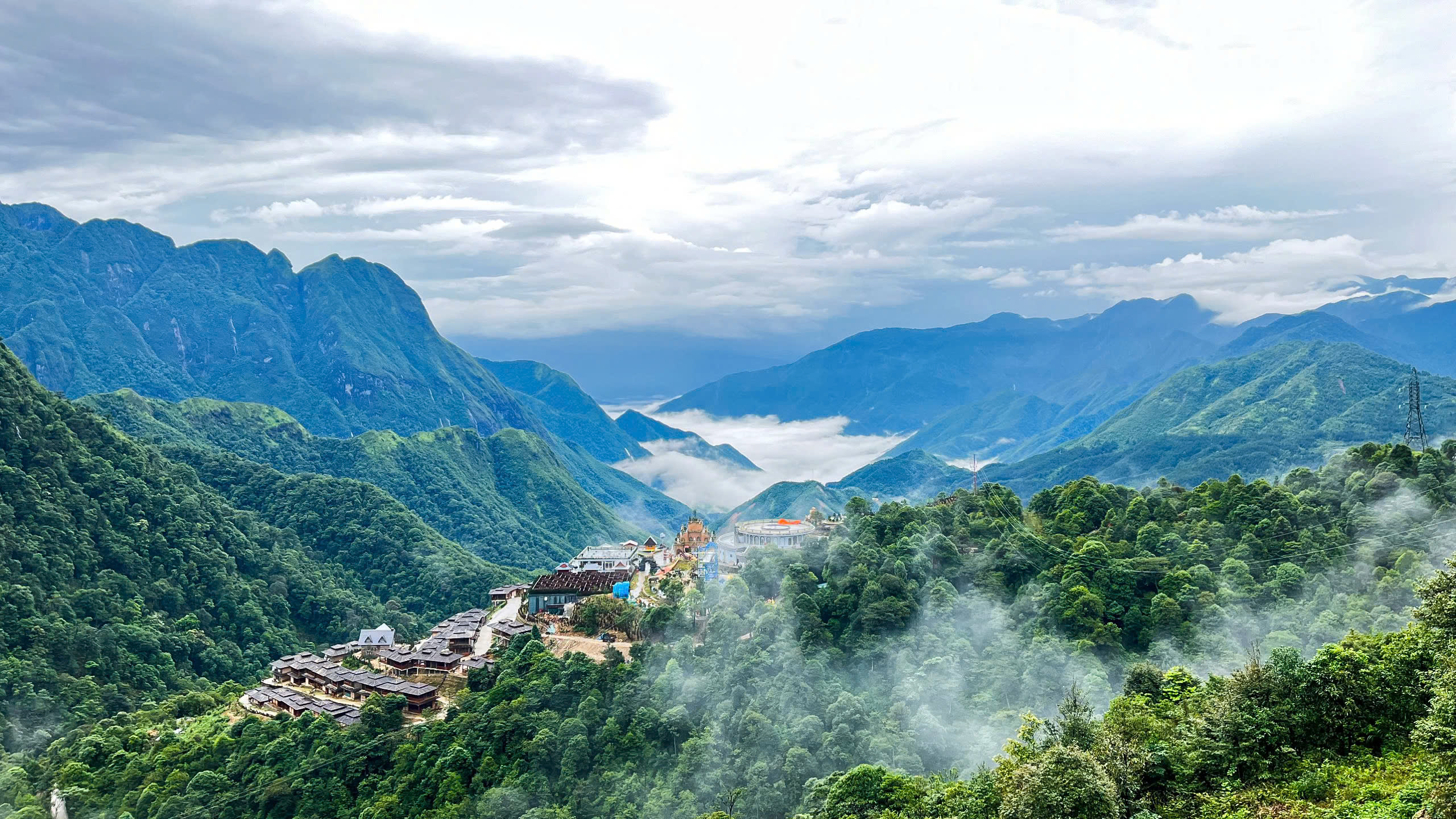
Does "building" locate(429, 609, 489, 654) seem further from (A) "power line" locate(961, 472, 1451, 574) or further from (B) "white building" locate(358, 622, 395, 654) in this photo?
(A) "power line" locate(961, 472, 1451, 574)

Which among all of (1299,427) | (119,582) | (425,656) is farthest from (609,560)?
(1299,427)

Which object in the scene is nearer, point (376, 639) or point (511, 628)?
point (511, 628)

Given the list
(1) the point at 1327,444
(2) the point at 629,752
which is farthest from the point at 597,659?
(1) the point at 1327,444

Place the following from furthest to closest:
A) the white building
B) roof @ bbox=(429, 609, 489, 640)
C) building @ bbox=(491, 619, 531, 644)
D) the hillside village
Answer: the white building → roof @ bbox=(429, 609, 489, 640) → building @ bbox=(491, 619, 531, 644) → the hillside village

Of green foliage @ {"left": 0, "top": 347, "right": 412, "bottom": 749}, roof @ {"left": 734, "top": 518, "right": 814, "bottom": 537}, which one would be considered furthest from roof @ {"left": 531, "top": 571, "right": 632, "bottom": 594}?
green foliage @ {"left": 0, "top": 347, "right": 412, "bottom": 749}

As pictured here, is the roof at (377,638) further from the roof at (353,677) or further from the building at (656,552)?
the building at (656,552)

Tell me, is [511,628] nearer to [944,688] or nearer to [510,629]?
[510,629]

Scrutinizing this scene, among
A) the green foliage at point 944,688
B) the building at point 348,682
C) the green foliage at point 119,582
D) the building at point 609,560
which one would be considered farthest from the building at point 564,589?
the green foliage at point 119,582
